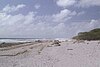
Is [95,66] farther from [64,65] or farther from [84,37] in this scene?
[84,37]

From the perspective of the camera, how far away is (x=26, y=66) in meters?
11.6

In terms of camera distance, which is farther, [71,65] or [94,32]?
[94,32]

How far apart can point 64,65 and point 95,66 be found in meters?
1.62

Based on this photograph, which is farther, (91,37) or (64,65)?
(91,37)

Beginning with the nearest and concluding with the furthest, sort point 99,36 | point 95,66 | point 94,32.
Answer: point 95,66 → point 99,36 → point 94,32

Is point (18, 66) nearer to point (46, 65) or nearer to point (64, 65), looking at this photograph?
point (46, 65)

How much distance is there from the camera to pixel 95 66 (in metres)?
11.5

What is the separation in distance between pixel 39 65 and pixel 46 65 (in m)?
0.39

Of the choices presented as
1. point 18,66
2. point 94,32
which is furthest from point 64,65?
point 94,32

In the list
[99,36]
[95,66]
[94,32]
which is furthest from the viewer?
[94,32]

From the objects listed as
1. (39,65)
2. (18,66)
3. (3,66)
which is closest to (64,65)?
(39,65)

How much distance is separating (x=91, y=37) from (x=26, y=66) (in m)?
58.7

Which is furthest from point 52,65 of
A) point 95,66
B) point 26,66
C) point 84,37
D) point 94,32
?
point 94,32

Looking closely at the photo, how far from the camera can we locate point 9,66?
1153 centimetres
